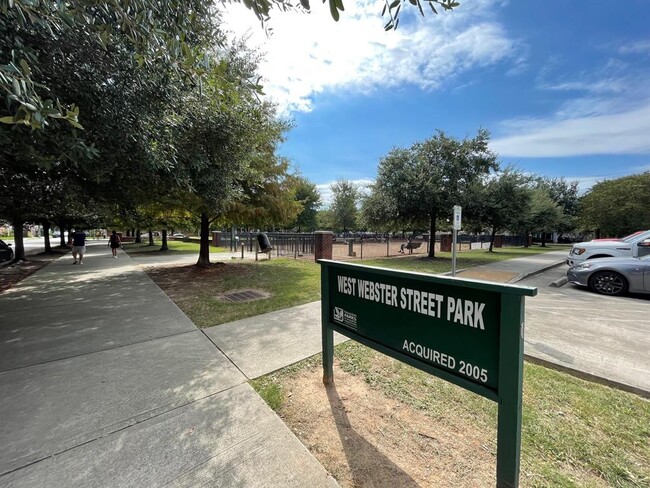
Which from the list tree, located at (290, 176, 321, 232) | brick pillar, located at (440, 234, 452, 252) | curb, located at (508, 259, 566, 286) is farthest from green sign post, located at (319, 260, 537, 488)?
tree, located at (290, 176, 321, 232)

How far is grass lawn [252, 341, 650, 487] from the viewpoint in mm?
2078

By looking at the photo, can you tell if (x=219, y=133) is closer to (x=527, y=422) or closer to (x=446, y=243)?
(x=527, y=422)

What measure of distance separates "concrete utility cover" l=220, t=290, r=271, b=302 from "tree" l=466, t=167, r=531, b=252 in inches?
475

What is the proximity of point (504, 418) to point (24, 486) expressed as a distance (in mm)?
3072

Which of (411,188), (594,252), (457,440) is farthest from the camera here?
(411,188)

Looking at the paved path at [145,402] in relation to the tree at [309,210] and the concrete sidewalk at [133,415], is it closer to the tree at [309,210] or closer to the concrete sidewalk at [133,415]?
the concrete sidewalk at [133,415]

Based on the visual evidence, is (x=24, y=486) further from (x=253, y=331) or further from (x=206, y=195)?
(x=206, y=195)

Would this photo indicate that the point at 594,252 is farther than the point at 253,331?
Yes

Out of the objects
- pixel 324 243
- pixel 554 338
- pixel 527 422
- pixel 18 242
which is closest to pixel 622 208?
pixel 324 243

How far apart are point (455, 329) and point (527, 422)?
148 centimetres

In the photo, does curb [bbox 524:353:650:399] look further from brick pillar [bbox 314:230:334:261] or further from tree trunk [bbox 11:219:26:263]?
tree trunk [bbox 11:219:26:263]

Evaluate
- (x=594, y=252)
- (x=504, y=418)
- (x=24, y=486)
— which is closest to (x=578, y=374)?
(x=504, y=418)

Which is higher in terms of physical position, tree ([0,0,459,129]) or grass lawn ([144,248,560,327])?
tree ([0,0,459,129])

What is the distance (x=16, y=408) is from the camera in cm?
268
